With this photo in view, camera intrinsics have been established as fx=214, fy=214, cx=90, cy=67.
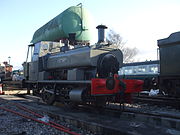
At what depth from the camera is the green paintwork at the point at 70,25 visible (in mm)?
Result: 14002

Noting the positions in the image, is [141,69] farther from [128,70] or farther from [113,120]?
[113,120]

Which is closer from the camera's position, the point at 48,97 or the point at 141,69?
the point at 48,97

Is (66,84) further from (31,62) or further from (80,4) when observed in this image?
(80,4)

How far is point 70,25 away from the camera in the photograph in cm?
1410

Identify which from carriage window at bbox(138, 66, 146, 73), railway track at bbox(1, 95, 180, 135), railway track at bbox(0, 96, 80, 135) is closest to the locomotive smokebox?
railway track at bbox(1, 95, 180, 135)

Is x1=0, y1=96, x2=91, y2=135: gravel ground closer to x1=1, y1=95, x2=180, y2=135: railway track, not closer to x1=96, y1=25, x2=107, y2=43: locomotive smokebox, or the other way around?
x1=1, y1=95, x2=180, y2=135: railway track

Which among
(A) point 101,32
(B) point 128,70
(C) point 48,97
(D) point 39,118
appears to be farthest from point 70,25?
(D) point 39,118

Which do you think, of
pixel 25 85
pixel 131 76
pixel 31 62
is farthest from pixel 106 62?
pixel 131 76

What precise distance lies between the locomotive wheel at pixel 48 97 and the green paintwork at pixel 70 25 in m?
4.91

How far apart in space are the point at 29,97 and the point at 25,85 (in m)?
1.03

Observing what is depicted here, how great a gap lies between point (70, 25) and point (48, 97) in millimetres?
6244

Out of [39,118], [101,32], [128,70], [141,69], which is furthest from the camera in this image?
[128,70]

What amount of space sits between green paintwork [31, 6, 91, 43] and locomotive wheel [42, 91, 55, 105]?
4906 mm

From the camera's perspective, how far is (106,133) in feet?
16.7
